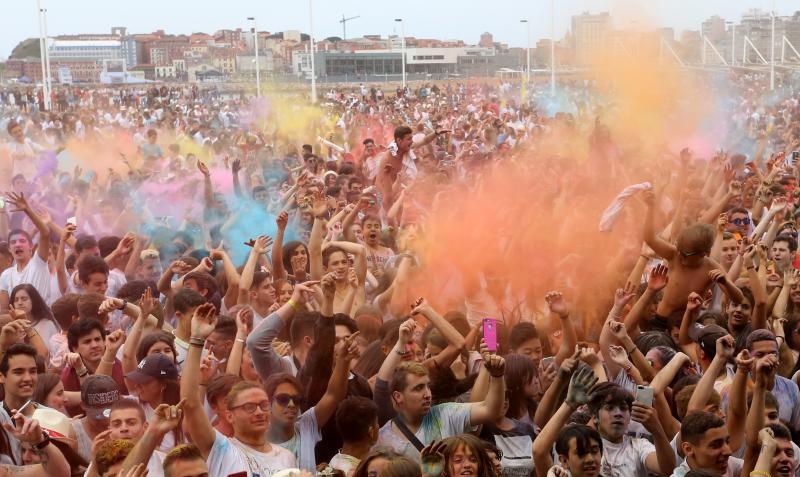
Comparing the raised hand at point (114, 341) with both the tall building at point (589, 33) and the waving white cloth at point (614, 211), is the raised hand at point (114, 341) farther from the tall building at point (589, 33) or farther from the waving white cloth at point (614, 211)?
the tall building at point (589, 33)

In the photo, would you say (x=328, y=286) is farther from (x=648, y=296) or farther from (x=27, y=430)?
(x=648, y=296)

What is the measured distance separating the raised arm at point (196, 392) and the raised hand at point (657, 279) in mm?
2608

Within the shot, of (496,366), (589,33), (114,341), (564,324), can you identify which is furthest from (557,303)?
(589,33)

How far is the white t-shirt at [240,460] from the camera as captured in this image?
5.14m

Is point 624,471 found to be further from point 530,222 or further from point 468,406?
point 530,222

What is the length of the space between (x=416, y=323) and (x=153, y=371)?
124 cm

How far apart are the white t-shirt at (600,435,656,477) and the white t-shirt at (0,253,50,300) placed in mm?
4336

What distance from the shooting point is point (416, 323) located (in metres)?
6.29

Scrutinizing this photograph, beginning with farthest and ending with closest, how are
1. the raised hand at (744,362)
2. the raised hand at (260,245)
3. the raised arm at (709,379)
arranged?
1. the raised hand at (260,245)
2. the raised arm at (709,379)
3. the raised hand at (744,362)

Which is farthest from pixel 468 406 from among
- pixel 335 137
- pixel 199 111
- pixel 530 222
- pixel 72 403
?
pixel 199 111

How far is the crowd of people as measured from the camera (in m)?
5.31

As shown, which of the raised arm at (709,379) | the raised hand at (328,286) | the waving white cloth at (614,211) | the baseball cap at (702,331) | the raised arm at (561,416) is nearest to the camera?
the raised arm at (561,416)

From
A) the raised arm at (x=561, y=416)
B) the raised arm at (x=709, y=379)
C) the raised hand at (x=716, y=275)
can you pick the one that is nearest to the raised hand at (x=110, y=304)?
the raised arm at (x=561, y=416)

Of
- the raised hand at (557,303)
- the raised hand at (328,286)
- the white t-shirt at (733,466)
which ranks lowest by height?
the white t-shirt at (733,466)
